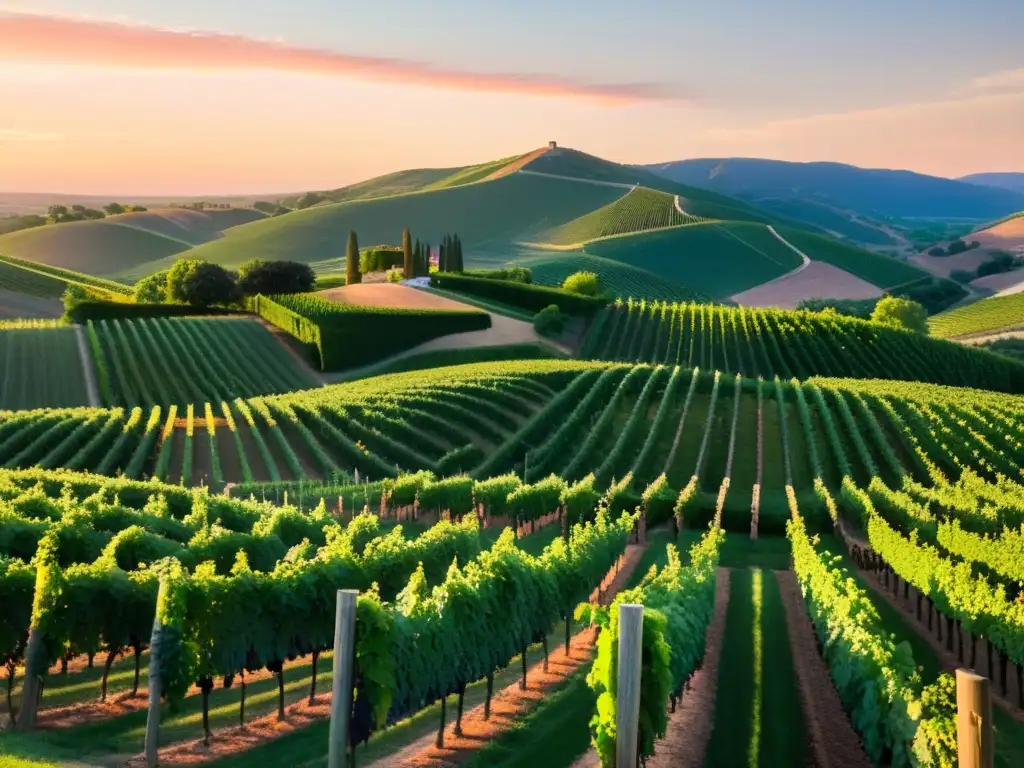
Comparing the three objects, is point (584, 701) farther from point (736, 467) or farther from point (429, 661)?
point (736, 467)

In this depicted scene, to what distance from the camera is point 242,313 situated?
89.6 metres

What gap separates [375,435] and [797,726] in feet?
111

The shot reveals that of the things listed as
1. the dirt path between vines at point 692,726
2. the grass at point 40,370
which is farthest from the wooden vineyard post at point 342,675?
the grass at point 40,370

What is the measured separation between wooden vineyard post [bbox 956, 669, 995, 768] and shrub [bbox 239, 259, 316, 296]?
86.6 m

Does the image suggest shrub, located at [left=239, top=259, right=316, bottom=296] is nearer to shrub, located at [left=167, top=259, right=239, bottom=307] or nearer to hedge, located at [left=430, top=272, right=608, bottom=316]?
shrub, located at [left=167, top=259, right=239, bottom=307]

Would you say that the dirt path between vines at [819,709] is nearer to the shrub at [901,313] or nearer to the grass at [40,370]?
the grass at [40,370]

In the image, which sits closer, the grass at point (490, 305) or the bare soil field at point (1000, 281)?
the grass at point (490, 305)

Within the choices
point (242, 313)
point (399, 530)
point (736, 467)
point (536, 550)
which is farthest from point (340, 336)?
point (399, 530)

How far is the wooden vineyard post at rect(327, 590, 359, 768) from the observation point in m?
12.6

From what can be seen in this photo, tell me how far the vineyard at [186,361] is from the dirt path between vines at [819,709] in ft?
144

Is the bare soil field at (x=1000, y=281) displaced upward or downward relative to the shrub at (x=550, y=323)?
upward

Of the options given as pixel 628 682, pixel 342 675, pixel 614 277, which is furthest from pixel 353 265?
pixel 628 682

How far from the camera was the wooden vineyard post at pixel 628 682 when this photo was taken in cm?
1202

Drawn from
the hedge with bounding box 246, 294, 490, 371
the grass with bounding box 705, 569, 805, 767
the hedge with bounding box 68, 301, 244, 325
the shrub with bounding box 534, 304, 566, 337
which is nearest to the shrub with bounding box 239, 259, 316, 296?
the hedge with bounding box 68, 301, 244, 325
